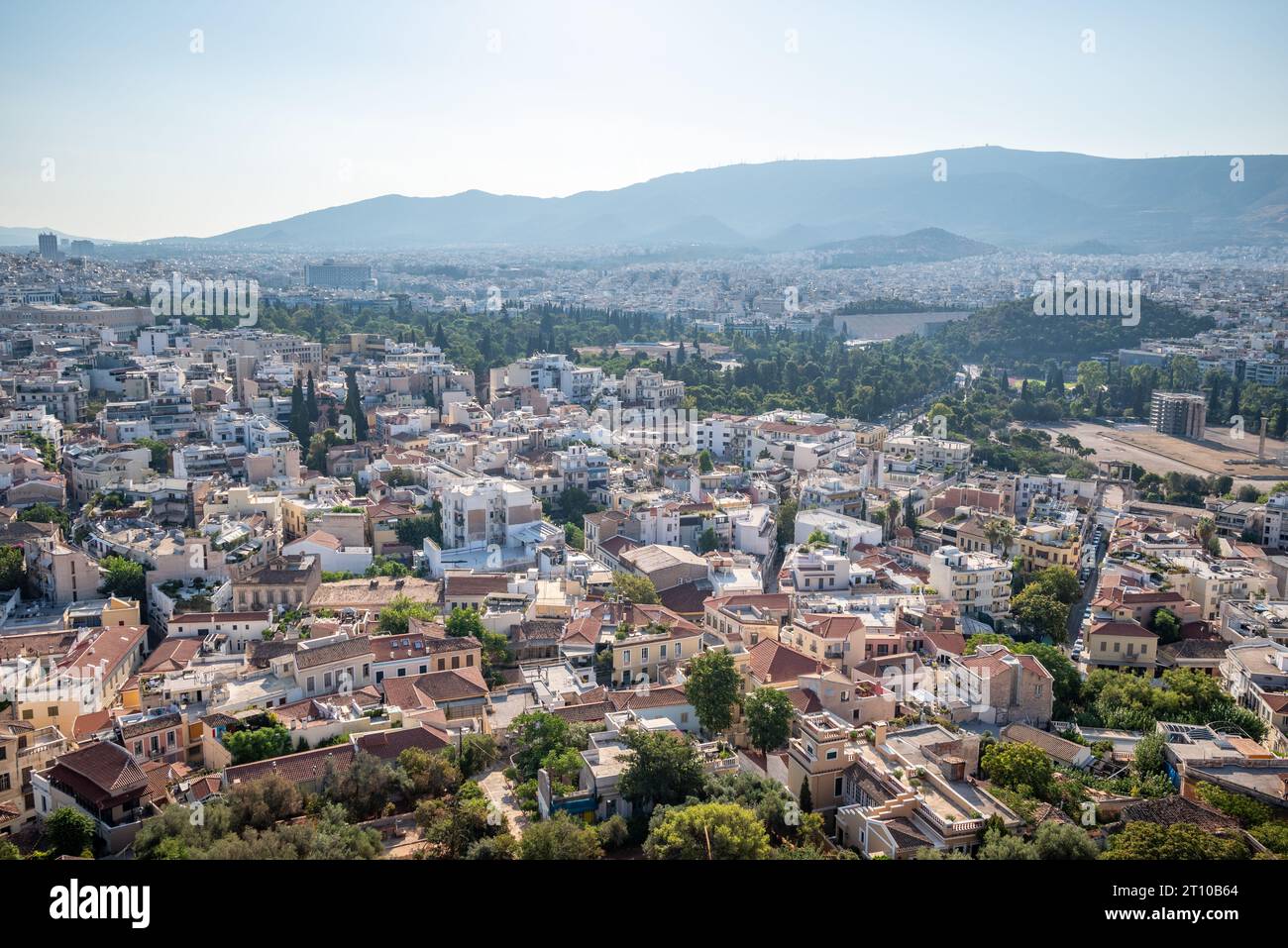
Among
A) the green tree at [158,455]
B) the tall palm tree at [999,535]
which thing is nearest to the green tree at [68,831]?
the green tree at [158,455]

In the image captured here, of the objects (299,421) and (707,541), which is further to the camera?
(299,421)

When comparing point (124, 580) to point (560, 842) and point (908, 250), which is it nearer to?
point (560, 842)

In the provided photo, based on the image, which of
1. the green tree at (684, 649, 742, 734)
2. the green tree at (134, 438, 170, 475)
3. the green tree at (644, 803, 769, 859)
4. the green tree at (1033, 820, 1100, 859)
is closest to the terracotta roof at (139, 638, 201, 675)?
the green tree at (684, 649, 742, 734)

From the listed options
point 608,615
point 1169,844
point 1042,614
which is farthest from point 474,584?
point 1169,844

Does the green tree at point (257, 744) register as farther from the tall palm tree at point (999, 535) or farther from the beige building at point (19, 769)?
the tall palm tree at point (999, 535)

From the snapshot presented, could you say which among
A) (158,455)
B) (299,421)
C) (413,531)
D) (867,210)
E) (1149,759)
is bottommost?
(1149,759)

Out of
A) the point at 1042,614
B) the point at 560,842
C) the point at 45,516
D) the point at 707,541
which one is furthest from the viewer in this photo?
the point at 707,541

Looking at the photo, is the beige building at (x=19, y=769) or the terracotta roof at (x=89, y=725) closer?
the beige building at (x=19, y=769)
